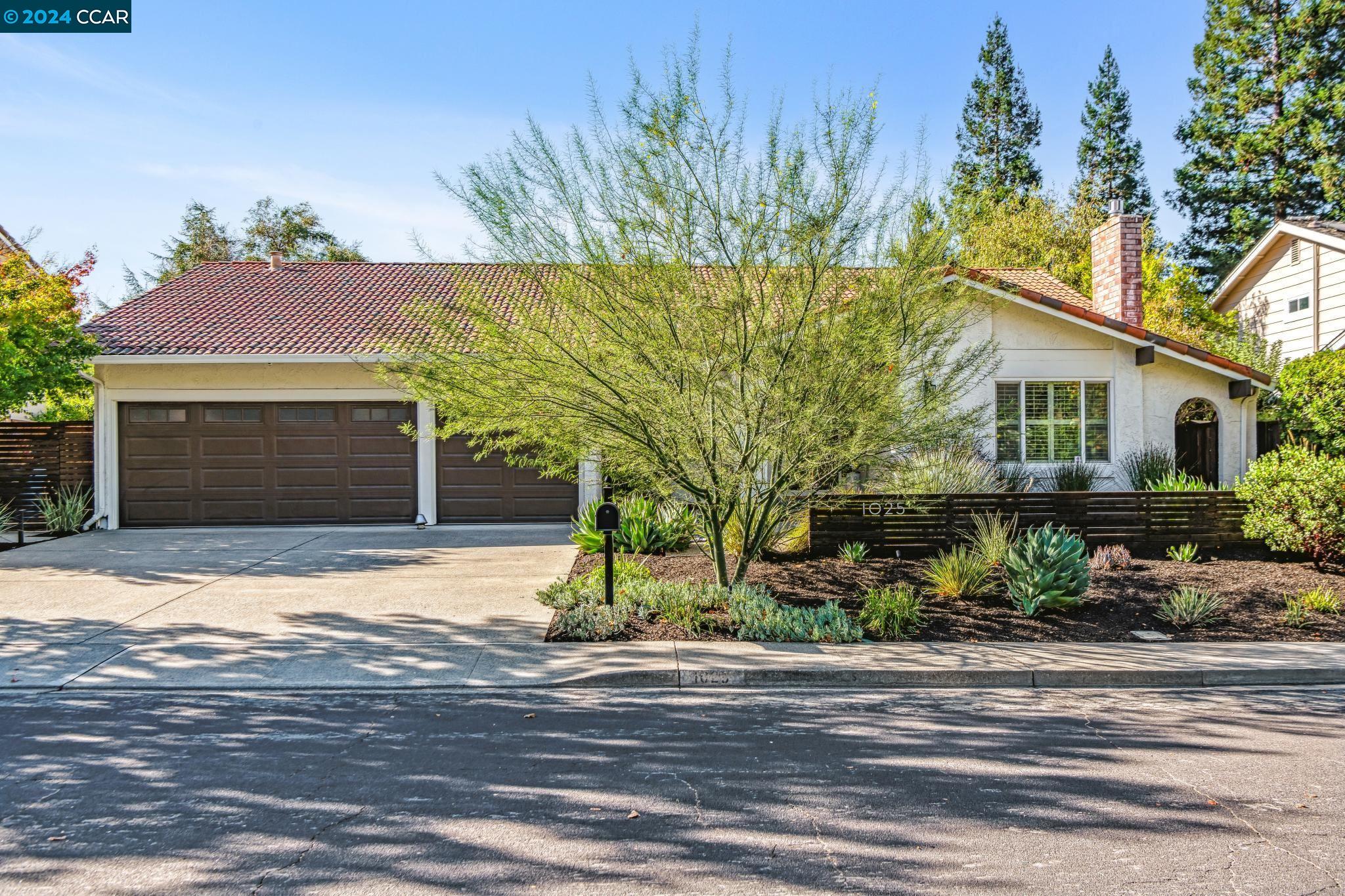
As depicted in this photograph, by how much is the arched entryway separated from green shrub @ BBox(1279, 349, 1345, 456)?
1091 mm

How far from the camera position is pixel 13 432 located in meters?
16.0

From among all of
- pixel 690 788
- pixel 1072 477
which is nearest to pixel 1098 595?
pixel 1072 477

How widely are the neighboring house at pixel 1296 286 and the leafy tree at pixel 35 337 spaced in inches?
886

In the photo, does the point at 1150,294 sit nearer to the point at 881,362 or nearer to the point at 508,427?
the point at 881,362

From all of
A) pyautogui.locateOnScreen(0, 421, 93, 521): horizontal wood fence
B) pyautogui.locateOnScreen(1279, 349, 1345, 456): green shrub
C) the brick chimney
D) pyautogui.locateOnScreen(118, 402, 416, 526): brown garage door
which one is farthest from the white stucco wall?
pyautogui.locateOnScreen(0, 421, 93, 521): horizontal wood fence

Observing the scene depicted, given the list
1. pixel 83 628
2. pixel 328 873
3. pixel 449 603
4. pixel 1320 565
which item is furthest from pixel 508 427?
pixel 1320 565

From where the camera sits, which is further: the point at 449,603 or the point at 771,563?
the point at 771,563

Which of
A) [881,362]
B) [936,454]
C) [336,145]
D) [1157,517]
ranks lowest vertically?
[1157,517]

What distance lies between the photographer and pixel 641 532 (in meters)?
12.5

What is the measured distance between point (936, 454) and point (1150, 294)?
16558 millimetres

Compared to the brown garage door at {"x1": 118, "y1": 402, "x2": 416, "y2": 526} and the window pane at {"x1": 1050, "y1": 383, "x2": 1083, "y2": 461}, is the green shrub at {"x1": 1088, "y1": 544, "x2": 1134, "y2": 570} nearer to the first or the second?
the window pane at {"x1": 1050, "y1": 383, "x2": 1083, "y2": 461}

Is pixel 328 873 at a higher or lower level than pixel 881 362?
lower

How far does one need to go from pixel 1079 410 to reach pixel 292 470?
13650 mm

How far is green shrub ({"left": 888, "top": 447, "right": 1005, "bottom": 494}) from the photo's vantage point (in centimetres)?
1128
